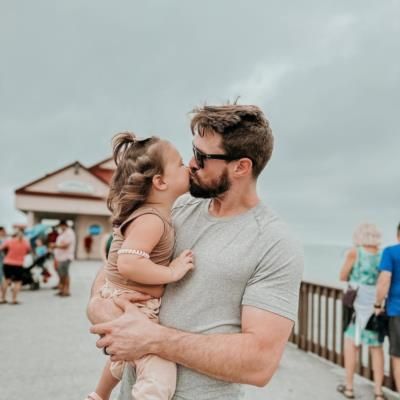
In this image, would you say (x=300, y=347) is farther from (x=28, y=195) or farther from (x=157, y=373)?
(x=28, y=195)

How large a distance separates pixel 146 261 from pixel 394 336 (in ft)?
13.3

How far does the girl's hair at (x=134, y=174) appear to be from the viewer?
2.04 metres

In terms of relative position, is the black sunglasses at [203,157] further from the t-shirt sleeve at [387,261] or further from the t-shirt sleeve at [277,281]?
the t-shirt sleeve at [387,261]

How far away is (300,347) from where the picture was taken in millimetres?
7332

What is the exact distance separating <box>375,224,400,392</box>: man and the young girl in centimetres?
361

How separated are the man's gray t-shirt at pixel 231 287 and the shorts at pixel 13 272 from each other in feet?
33.1

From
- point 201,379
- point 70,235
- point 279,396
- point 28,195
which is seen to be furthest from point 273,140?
point 28,195

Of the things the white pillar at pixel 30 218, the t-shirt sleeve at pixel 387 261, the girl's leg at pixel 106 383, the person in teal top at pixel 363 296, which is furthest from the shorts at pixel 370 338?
the white pillar at pixel 30 218

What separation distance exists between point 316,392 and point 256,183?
4194mm

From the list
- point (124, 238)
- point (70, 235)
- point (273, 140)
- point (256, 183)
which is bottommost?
point (70, 235)

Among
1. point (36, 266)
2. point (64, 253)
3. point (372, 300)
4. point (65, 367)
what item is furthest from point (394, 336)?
point (36, 266)

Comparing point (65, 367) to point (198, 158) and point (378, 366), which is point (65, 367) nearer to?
point (378, 366)

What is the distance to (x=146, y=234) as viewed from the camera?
1910 millimetres

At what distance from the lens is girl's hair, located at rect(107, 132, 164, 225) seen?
2.04 meters
